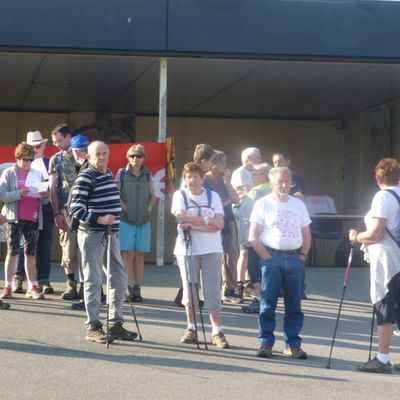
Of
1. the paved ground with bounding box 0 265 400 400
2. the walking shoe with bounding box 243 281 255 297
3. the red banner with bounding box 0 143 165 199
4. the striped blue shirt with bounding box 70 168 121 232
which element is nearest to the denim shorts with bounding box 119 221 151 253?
the paved ground with bounding box 0 265 400 400

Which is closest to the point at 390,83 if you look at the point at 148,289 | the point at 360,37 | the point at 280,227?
the point at 360,37

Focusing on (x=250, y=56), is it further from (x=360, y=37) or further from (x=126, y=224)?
(x=126, y=224)

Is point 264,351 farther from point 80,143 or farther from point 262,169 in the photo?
point 80,143

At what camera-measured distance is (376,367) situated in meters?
8.38

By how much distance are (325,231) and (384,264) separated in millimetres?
11789

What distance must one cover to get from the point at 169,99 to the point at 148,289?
327 inches

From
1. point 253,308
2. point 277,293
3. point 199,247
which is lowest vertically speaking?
point 253,308

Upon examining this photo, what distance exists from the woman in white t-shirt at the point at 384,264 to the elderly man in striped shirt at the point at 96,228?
7.86 ft

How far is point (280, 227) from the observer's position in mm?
8797

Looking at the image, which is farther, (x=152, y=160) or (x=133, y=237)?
(x=152, y=160)

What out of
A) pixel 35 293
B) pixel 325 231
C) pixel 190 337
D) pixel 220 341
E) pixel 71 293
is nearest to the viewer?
pixel 220 341

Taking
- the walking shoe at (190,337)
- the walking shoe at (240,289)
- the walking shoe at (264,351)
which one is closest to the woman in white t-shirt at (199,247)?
the walking shoe at (190,337)

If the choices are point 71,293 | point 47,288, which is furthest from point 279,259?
point 47,288

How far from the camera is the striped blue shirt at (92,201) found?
896 centimetres
